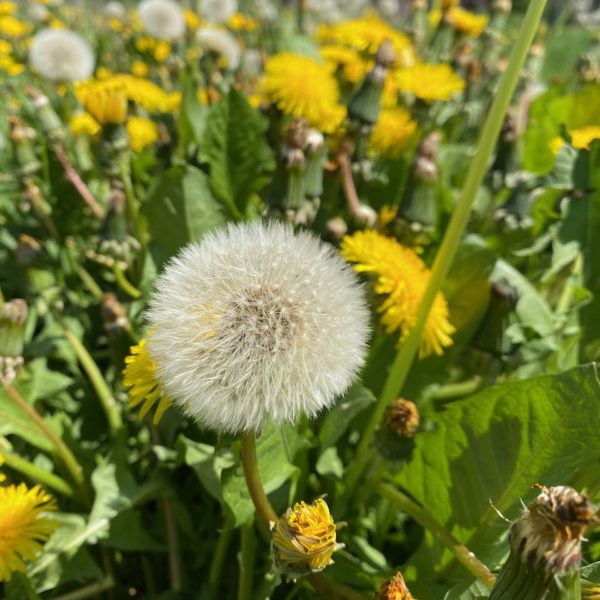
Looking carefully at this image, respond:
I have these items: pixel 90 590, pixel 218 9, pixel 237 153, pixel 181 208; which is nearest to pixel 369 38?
pixel 237 153

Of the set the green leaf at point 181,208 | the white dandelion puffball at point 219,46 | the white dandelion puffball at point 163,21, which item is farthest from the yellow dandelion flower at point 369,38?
the green leaf at point 181,208

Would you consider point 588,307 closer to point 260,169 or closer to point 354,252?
point 354,252

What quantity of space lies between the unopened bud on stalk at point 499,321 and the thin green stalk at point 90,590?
0.99 meters

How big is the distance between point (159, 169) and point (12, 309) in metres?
1.07

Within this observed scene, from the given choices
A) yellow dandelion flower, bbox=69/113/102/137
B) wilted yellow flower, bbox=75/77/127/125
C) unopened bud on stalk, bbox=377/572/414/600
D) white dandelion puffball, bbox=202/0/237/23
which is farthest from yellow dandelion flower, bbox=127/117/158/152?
unopened bud on stalk, bbox=377/572/414/600

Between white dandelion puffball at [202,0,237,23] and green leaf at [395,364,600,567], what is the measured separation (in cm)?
330

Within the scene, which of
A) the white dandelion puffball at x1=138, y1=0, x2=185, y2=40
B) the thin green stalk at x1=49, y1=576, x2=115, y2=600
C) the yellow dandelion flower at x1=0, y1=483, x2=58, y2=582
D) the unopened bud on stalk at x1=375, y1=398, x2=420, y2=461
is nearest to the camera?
the yellow dandelion flower at x1=0, y1=483, x2=58, y2=582

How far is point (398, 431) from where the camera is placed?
121 centimetres

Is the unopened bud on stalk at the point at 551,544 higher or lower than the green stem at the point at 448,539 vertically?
higher

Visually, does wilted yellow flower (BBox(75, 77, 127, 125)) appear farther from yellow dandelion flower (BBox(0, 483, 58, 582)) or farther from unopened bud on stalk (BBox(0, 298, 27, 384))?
yellow dandelion flower (BBox(0, 483, 58, 582))

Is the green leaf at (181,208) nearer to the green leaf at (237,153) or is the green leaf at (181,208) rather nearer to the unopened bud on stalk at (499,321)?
the green leaf at (237,153)

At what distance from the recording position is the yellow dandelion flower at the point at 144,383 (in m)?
0.92

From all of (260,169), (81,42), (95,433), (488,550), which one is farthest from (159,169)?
(488,550)

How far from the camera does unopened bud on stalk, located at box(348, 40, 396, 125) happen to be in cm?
184
